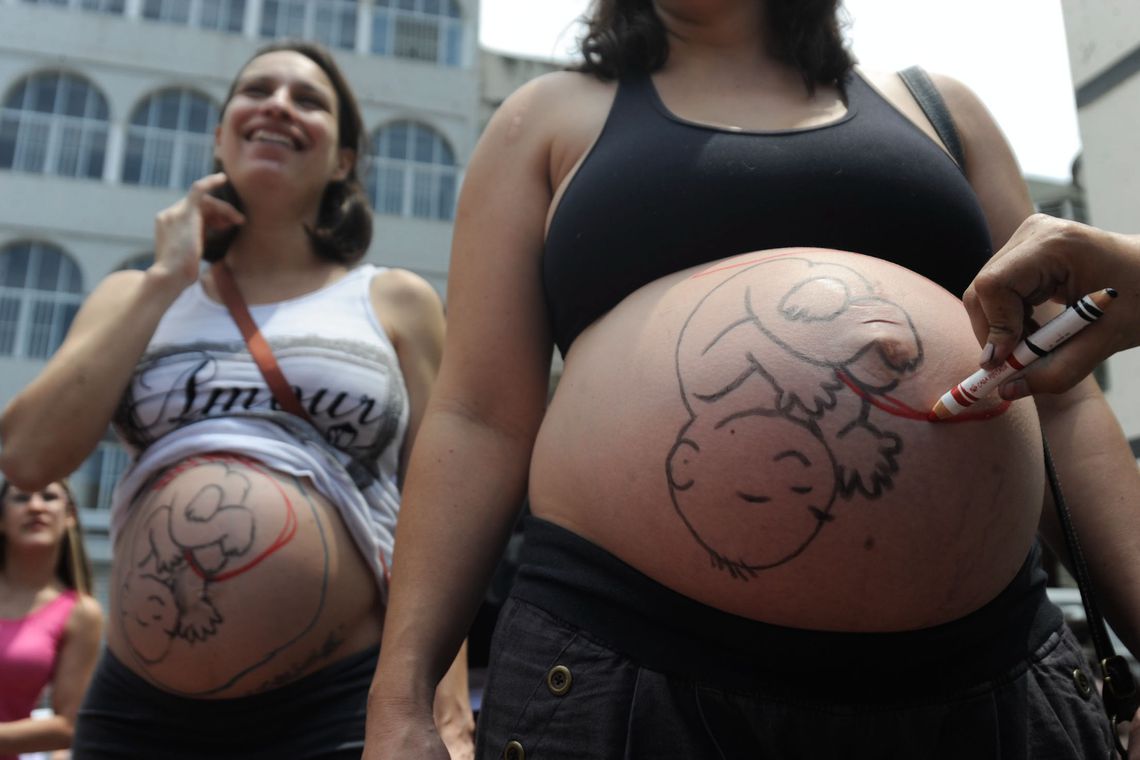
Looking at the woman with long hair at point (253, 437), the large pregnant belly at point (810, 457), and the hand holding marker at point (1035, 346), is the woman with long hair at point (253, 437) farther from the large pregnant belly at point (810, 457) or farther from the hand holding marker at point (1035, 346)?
the hand holding marker at point (1035, 346)

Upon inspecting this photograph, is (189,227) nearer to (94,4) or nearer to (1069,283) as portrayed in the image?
(1069,283)

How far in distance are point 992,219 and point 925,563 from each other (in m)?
0.56

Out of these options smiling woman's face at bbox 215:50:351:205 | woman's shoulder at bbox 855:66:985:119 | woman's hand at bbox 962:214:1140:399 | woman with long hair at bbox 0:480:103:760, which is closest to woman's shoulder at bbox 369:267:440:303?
smiling woman's face at bbox 215:50:351:205

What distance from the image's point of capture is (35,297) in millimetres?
14625

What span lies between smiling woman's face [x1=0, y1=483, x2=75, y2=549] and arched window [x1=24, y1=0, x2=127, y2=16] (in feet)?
47.2

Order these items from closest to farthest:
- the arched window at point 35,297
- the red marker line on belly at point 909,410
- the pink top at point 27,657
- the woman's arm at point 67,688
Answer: the red marker line on belly at point 909,410 → the woman's arm at point 67,688 → the pink top at point 27,657 → the arched window at point 35,297

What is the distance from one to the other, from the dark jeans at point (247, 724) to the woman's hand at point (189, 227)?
774 millimetres

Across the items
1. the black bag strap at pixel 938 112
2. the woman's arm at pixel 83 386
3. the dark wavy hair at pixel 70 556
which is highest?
the black bag strap at pixel 938 112

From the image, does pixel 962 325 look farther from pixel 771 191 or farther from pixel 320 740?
pixel 320 740

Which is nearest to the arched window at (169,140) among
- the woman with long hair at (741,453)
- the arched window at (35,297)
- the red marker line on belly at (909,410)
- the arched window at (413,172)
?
the arched window at (35,297)

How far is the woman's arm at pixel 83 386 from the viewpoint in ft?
5.84

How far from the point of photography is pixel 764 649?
3.00 ft

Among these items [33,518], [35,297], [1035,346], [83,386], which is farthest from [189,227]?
[35,297]

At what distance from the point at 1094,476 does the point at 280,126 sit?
1676 millimetres
